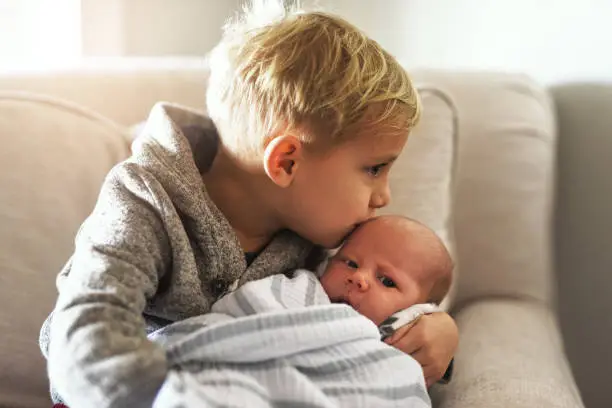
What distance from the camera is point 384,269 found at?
34.9 inches

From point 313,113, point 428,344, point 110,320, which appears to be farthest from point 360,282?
point 110,320

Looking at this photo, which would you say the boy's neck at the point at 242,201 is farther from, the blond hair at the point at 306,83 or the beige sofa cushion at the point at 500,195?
the beige sofa cushion at the point at 500,195

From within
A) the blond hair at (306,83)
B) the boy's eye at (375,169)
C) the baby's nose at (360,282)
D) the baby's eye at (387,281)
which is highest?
the blond hair at (306,83)

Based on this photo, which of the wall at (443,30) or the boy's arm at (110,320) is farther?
the wall at (443,30)

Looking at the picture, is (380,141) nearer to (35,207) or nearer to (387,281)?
(387,281)

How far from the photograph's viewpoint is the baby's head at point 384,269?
873 mm

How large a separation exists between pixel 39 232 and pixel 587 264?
0.95 metres

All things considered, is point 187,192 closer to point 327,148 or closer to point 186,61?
point 327,148

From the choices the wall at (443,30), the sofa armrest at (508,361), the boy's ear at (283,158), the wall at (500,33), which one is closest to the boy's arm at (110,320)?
the boy's ear at (283,158)

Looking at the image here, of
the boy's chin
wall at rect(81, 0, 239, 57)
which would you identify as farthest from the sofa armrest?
wall at rect(81, 0, 239, 57)

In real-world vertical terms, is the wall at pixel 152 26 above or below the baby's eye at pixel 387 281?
above

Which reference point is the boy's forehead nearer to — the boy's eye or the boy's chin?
the boy's eye

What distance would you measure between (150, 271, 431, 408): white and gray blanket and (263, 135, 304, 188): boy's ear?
0.14m

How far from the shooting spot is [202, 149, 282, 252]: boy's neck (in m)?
0.91
